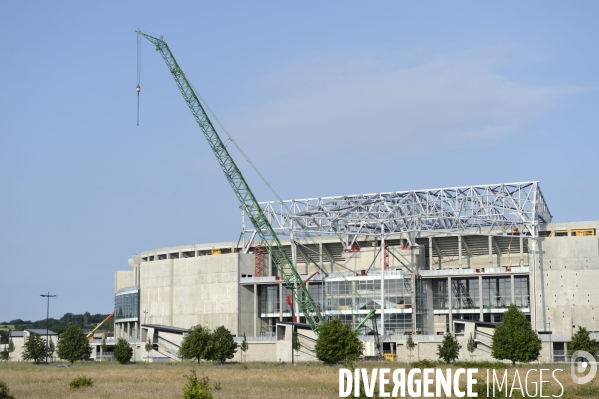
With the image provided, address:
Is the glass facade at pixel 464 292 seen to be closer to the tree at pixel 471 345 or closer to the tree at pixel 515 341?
the tree at pixel 471 345

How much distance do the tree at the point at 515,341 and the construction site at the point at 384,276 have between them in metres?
14.8

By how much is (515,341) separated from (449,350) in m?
10.1

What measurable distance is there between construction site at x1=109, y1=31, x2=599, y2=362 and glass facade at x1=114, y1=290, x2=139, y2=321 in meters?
0.60

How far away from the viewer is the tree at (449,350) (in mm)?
112062

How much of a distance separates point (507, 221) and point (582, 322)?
61.2 feet

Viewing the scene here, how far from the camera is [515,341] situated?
105m

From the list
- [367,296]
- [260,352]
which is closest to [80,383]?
[260,352]

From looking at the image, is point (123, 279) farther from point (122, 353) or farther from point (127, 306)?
point (122, 353)

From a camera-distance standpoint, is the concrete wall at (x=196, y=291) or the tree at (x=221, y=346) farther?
the concrete wall at (x=196, y=291)

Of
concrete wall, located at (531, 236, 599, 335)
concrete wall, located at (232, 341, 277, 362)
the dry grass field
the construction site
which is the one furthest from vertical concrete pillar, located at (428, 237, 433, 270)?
the dry grass field

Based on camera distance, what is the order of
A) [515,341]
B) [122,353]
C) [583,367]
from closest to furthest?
[583,367] → [515,341] → [122,353]

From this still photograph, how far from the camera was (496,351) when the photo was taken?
105875mm

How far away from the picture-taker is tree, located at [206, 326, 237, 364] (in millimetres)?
122438

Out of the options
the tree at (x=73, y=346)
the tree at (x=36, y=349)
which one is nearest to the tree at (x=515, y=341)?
the tree at (x=73, y=346)
